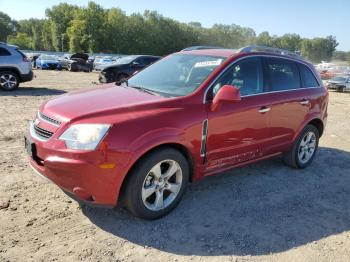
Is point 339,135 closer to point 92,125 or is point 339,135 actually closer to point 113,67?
point 92,125

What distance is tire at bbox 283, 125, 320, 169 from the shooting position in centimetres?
593

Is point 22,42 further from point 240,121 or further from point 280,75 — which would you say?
point 240,121

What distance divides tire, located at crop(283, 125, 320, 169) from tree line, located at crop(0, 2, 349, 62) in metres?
85.1

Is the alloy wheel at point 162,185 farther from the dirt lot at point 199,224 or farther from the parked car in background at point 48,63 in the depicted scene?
the parked car in background at point 48,63

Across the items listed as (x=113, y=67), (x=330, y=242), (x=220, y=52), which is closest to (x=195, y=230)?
(x=330, y=242)

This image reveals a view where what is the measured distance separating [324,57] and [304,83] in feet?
578

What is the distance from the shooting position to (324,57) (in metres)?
168

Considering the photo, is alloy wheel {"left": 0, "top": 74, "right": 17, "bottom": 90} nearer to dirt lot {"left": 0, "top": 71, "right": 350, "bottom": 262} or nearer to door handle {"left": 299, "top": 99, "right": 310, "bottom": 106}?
dirt lot {"left": 0, "top": 71, "right": 350, "bottom": 262}

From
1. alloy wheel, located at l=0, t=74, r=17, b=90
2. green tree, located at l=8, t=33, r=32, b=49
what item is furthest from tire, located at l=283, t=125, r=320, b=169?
green tree, located at l=8, t=33, r=32, b=49

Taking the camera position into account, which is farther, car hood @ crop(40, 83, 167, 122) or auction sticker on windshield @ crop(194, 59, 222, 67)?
auction sticker on windshield @ crop(194, 59, 222, 67)

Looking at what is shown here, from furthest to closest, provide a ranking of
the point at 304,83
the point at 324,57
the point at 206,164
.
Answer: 1. the point at 324,57
2. the point at 304,83
3. the point at 206,164

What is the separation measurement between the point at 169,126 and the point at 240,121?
115cm

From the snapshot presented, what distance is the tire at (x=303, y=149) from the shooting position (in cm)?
593

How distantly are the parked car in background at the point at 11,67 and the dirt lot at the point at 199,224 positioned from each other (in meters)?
8.63
